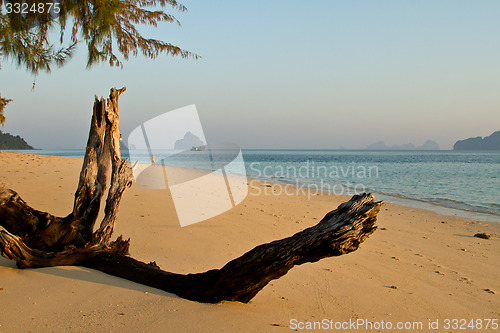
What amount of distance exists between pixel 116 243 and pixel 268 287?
80.7 inches

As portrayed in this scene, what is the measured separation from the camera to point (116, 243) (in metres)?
4.59

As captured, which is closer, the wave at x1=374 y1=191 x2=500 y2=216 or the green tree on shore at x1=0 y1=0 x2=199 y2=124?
the green tree on shore at x1=0 y1=0 x2=199 y2=124

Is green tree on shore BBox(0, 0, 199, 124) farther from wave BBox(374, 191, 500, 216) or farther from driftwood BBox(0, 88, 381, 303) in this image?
wave BBox(374, 191, 500, 216)

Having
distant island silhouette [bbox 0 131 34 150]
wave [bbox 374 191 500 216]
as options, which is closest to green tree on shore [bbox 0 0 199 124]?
wave [bbox 374 191 500 216]

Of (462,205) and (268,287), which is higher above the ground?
(268,287)

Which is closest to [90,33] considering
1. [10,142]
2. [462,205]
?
[462,205]

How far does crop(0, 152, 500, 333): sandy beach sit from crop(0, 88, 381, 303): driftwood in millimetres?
159

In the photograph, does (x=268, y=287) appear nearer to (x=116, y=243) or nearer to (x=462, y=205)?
(x=116, y=243)

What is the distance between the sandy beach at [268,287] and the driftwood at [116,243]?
0.52ft

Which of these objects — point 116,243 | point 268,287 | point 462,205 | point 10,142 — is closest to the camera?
point 268,287

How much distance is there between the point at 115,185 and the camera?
4.36 metres

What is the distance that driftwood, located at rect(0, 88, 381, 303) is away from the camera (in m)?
3.12

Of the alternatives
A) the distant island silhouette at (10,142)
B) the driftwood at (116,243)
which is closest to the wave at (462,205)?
the driftwood at (116,243)

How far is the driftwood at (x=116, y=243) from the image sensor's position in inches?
123
